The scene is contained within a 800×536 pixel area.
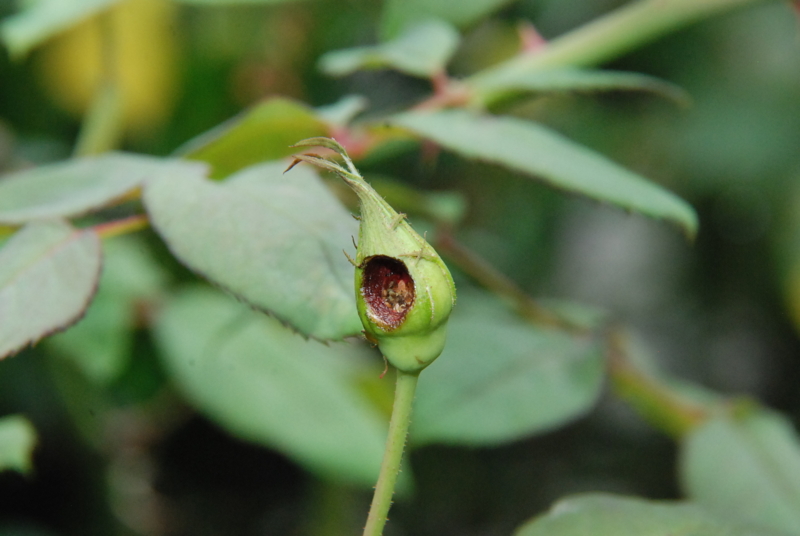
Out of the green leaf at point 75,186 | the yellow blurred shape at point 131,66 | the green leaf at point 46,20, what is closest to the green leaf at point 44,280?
the green leaf at point 75,186

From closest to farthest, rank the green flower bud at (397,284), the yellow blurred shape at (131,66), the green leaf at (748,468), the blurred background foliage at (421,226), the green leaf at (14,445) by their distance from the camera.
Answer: the green flower bud at (397,284) → the green leaf at (14,445) → the green leaf at (748,468) → the blurred background foliage at (421,226) → the yellow blurred shape at (131,66)

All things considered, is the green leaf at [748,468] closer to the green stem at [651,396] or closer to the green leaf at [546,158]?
the green stem at [651,396]

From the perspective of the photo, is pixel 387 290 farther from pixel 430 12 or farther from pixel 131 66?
pixel 131 66

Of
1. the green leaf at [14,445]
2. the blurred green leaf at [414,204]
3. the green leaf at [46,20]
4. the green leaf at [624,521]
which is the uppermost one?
the green leaf at [46,20]

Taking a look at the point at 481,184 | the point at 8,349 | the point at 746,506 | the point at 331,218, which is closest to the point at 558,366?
the point at 746,506

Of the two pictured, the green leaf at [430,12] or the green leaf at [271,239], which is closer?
the green leaf at [271,239]

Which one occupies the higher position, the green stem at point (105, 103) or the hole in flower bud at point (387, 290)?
the hole in flower bud at point (387, 290)

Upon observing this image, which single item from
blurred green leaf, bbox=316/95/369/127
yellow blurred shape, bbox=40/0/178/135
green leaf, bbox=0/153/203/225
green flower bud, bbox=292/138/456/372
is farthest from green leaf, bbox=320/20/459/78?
yellow blurred shape, bbox=40/0/178/135

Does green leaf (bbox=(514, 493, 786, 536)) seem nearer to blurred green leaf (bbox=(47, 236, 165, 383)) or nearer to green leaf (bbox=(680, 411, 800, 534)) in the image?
green leaf (bbox=(680, 411, 800, 534))
